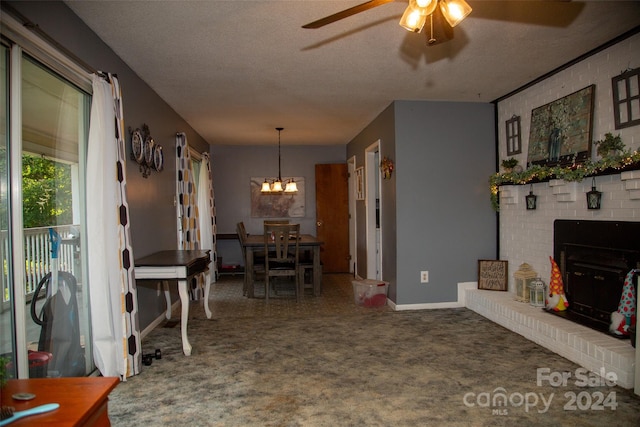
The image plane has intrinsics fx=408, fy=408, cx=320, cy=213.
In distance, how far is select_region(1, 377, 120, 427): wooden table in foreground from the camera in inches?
40.2

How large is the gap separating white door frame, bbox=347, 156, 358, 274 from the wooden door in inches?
3.6

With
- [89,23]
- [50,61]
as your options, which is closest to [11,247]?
[50,61]

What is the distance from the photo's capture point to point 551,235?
148 inches

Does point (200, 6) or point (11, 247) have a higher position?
point (200, 6)

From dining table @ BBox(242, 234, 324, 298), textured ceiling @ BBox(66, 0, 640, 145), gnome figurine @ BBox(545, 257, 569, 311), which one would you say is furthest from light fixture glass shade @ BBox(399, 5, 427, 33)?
dining table @ BBox(242, 234, 324, 298)

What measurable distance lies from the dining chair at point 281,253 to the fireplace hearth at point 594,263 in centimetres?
271

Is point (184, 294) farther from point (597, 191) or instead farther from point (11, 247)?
point (597, 191)

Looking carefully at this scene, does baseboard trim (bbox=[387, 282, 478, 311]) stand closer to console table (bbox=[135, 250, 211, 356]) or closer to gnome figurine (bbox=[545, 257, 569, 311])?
gnome figurine (bbox=[545, 257, 569, 311])

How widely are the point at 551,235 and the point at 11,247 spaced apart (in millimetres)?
4012

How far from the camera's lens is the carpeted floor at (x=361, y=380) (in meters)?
2.19

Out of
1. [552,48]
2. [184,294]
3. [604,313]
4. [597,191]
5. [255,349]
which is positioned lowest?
[255,349]

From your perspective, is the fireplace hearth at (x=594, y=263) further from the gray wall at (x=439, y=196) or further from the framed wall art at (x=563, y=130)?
the gray wall at (x=439, y=196)

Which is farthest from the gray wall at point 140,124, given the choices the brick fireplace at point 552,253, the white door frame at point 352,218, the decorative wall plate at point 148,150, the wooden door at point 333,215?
the brick fireplace at point 552,253

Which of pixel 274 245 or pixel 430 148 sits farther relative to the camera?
pixel 274 245
